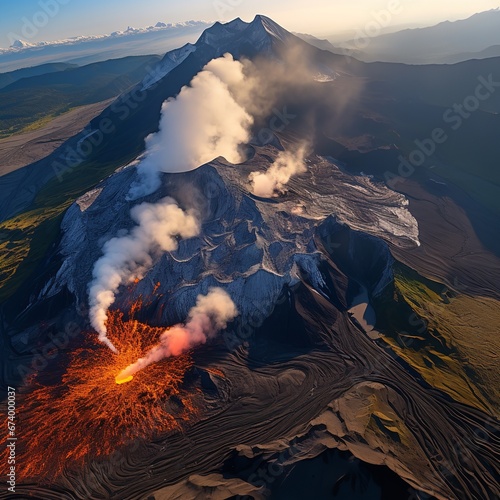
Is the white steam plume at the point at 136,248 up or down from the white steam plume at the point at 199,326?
up

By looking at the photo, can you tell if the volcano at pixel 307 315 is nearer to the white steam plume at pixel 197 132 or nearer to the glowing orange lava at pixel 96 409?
the glowing orange lava at pixel 96 409

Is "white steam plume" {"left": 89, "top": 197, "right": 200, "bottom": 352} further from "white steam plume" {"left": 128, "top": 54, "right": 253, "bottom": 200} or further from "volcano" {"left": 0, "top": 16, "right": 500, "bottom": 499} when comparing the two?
"white steam plume" {"left": 128, "top": 54, "right": 253, "bottom": 200}

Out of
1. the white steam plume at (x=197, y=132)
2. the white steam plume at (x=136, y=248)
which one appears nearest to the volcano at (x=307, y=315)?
the white steam plume at (x=136, y=248)

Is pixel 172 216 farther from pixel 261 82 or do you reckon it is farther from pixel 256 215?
pixel 261 82

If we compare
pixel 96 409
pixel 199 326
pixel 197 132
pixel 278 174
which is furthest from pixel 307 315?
pixel 197 132

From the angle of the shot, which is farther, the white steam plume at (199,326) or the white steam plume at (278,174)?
the white steam plume at (278,174)

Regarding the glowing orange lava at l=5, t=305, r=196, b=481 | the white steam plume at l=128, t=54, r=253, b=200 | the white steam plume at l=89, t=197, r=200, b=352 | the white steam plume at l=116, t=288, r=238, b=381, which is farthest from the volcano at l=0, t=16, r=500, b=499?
the white steam plume at l=128, t=54, r=253, b=200

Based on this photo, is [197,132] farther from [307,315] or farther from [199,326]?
[307,315]
